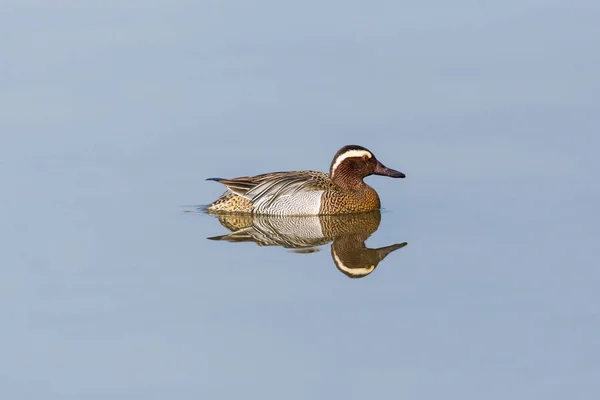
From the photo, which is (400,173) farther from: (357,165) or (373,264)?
(373,264)

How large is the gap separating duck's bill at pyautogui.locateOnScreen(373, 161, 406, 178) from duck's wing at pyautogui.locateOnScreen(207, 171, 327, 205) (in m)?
0.69

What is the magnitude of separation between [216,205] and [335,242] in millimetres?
2499

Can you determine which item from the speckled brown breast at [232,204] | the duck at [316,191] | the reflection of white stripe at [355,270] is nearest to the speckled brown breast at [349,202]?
the duck at [316,191]

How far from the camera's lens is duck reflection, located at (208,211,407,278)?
1551 cm

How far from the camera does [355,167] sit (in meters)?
→ 18.5

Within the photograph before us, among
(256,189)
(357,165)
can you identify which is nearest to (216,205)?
(256,189)

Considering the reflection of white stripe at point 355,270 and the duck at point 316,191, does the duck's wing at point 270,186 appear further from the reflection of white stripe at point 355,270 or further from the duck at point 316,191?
the reflection of white stripe at point 355,270

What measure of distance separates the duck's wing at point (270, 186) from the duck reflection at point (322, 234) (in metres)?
0.25

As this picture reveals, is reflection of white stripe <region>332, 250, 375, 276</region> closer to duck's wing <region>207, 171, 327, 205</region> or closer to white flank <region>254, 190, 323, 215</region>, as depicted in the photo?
white flank <region>254, 190, 323, 215</region>

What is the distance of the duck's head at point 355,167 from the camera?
725 inches

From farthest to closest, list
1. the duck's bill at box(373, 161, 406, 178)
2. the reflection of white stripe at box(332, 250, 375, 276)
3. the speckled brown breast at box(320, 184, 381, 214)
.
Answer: the duck's bill at box(373, 161, 406, 178) < the speckled brown breast at box(320, 184, 381, 214) < the reflection of white stripe at box(332, 250, 375, 276)

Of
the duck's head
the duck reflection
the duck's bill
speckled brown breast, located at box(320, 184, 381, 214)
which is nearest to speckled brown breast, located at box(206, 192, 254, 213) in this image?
the duck reflection

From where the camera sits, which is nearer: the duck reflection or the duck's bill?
the duck reflection

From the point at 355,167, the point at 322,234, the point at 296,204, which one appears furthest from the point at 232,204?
the point at 322,234
